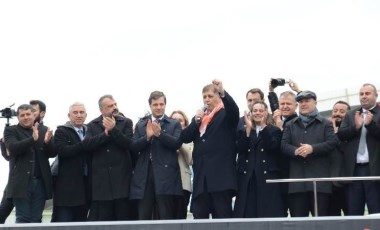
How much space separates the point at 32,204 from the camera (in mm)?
12766

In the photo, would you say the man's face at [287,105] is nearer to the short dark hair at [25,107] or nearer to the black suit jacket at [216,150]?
the black suit jacket at [216,150]

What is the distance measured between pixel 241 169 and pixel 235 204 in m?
0.51

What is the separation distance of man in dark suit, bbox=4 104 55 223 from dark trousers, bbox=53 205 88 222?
10.7 inches

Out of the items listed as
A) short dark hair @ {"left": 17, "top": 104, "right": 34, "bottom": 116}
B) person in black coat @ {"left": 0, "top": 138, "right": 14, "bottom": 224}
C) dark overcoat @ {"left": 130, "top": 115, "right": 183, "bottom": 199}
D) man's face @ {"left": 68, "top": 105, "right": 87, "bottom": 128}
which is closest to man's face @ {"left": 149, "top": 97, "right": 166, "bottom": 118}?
dark overcoat @ {"left": 130, "top": 115, "right": 183, "bottom": 199}

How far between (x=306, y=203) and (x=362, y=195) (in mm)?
777

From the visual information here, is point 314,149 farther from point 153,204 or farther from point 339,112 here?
point 153,204

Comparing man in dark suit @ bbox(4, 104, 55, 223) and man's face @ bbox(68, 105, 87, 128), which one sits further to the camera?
man's face @ bbox(68, 105, 87, 128)

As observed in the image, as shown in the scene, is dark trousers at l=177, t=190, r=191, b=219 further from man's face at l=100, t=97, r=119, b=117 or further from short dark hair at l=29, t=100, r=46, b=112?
short dark hair at l=29, t=100, r=46, b=112

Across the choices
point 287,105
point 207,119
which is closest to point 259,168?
point 207,119

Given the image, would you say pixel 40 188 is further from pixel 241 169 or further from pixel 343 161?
pixel 343 161

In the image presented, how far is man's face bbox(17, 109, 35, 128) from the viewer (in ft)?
42.7

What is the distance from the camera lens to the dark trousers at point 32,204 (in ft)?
41.5

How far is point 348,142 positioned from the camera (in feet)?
40.5

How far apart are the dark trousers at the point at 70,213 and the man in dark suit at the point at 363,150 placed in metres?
3.84
